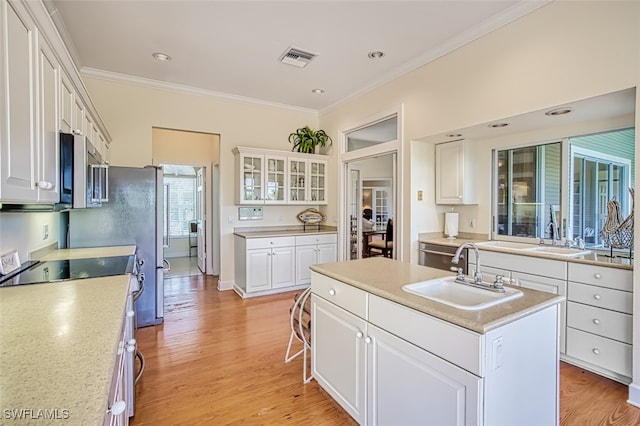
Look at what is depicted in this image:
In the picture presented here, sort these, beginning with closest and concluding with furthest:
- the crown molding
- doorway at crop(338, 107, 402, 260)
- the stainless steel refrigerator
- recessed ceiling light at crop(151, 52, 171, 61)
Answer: the stainless steel refrigerator → recessed ceiling light at crop(151, 52, 171, 61) → the crown molding → doorway at crop(338, 107, 402, 260)

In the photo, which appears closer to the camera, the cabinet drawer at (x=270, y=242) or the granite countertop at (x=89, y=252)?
the granite countertop at (x=89, y=252)

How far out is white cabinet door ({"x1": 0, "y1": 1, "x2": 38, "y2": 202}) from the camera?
114cm

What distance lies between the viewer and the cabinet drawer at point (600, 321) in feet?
7.32

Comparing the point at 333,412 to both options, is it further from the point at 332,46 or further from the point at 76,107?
the point at 332,46

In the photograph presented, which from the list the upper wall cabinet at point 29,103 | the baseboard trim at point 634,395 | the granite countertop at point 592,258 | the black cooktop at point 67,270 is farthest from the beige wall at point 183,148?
the baseboard trim at point 634,395

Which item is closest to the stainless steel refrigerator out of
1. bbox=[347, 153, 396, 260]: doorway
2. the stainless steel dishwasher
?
bbox=[347, 153, 396, 260]: doorway

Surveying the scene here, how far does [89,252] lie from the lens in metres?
2.80

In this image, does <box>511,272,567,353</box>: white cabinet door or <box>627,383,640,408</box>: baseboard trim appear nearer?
<box>627,383,640,408</box>: baseboard trim

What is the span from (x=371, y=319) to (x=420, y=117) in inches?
106

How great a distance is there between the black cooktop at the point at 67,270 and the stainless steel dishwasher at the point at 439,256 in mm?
2961

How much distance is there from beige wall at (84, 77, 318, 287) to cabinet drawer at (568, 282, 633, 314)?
388 cm

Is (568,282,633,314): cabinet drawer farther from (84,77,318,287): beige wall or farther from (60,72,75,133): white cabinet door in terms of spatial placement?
(84,77,318,287): beige wall

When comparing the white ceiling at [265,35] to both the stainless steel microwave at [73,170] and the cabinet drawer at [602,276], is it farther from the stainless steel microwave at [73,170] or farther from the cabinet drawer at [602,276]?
the cabinet drawer at [602,276]

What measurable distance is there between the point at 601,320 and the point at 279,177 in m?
4.08
